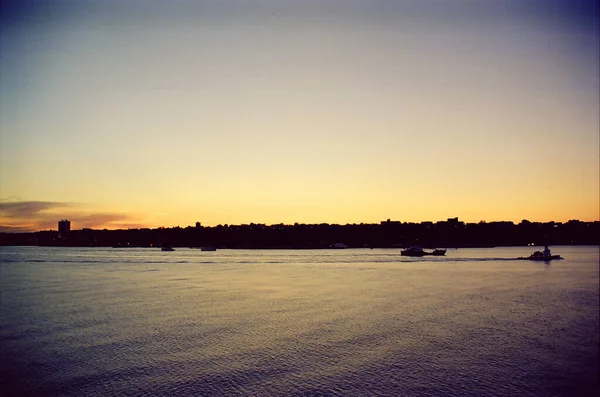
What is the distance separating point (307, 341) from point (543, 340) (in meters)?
17.1

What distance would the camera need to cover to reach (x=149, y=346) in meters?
29.6

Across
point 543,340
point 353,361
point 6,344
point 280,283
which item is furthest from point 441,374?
point 280,283

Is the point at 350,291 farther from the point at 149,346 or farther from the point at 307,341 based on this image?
the point at 149,346

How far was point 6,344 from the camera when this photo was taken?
30109 mm

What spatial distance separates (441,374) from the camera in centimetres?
2406

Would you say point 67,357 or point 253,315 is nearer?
point 67,357

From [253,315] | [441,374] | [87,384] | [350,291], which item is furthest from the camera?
[350,291]

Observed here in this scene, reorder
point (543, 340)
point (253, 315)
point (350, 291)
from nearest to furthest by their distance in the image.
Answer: point (543, 340) < point (253, 315) < point (350, 291)

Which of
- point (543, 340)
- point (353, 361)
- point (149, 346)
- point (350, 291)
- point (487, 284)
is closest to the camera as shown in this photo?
point (353, 361)

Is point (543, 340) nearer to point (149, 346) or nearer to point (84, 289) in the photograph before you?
point (149, 346)

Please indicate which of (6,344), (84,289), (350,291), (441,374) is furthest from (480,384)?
(84,289)

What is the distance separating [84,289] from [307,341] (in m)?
43.8

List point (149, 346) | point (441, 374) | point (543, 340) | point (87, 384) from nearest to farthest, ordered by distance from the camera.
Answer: point (87, 384) < point (441, 374) < point (149, 346) < point (543, 340)

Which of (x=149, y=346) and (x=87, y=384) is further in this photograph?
(x=149, y=346)
